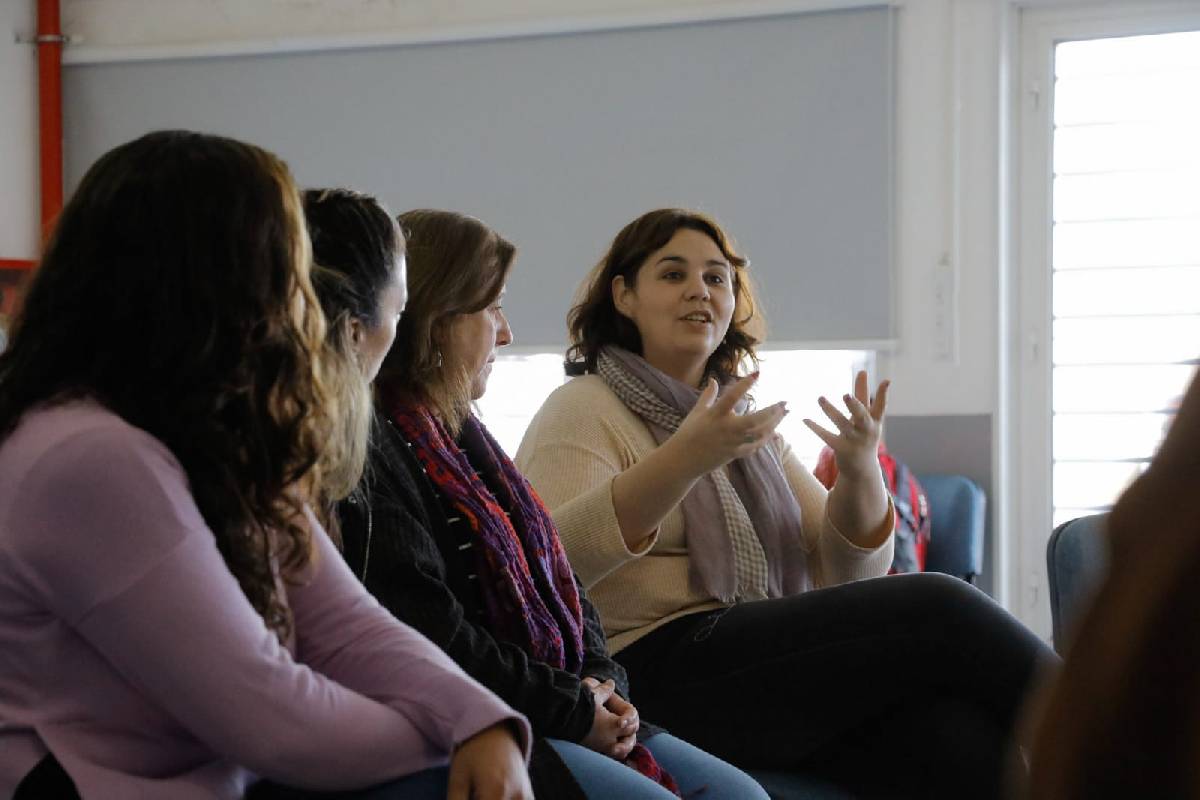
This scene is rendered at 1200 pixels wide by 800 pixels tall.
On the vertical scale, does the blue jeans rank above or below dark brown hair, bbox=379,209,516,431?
below

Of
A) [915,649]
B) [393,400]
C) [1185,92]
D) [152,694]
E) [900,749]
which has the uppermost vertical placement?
[1185,92]

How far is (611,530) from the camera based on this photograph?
6.98ft

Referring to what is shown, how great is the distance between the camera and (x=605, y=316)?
8.79 ft

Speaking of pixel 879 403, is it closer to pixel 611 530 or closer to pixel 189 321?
pixel 611 530

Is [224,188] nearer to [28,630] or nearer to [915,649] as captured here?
[28,630]

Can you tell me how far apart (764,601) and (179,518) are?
1277 millimetres

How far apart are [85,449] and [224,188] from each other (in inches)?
9.9

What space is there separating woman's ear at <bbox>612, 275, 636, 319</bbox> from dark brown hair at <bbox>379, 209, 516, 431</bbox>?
0.74 meters

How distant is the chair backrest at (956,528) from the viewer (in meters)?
3.91

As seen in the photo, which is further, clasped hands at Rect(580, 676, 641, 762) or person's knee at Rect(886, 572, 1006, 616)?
person's knee at Rect(886, 572, 1006, 616)

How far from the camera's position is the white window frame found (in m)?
4.38

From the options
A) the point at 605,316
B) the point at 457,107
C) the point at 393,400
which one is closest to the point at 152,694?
the point at 393,400

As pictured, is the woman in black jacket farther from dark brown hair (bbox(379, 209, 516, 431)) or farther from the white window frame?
the white window frame

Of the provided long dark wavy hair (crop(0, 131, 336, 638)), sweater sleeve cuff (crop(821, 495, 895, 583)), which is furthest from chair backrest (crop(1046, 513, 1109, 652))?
long dark wavy hair (crop(0, 131, 336, 638))
